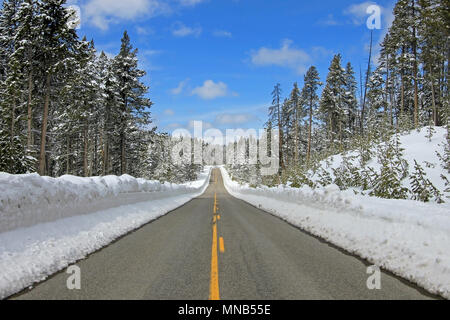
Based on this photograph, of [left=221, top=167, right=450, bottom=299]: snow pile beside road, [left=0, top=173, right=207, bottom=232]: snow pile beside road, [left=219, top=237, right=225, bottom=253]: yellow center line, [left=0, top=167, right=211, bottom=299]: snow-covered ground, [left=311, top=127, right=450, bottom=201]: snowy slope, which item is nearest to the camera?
[left=221, top=167, right=450, bottom=299]: snow pile beside road

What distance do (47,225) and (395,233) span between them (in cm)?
706

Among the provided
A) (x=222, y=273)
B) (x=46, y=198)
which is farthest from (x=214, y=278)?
(x=46, y=198)

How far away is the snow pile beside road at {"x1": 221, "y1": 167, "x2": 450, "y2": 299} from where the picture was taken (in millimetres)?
4156

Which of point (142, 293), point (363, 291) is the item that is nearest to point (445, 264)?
point (363, 291)

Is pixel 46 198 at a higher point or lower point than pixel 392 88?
lower

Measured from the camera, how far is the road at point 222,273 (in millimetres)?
3908

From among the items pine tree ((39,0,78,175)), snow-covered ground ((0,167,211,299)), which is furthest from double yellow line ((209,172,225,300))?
pine tree ((39,0,78,175))

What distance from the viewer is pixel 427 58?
90.1 ft

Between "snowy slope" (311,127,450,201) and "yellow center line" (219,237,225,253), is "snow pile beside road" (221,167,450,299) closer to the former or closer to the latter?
"yellow center line" (219,237,225,253)

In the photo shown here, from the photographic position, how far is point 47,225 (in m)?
5.95

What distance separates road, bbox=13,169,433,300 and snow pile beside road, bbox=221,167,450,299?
0.96 ft

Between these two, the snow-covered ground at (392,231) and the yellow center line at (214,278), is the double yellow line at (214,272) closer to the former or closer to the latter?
the yellow center line at (214,278)

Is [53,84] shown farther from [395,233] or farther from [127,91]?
[395,233]
